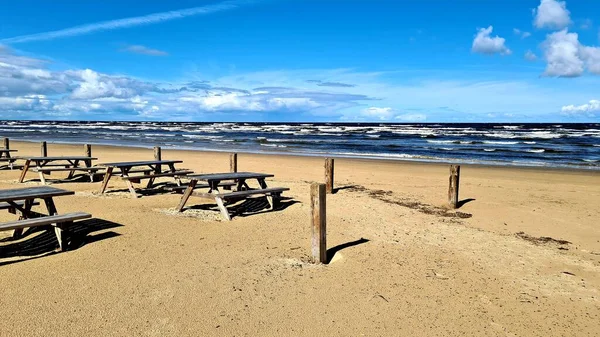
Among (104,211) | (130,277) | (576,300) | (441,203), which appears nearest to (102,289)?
(130,277)

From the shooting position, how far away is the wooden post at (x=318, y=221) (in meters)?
5.48

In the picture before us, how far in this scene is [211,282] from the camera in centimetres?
488

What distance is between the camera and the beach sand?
4.01 metres

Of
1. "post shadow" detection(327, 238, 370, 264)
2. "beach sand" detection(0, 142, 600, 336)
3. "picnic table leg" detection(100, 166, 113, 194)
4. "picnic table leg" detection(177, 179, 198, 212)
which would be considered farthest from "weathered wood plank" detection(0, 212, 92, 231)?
"picnic table leg" detection(100, 166, 113, 194)

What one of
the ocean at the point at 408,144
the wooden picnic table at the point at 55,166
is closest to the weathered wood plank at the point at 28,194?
the wooden picnic table at the point at 55,166

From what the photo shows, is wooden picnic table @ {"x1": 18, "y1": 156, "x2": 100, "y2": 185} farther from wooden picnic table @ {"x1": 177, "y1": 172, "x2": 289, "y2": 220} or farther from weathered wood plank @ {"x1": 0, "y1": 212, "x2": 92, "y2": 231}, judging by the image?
weathered wood plank @ {"x1": 0, "y1": 212, "x2": 92, "y2": 231}

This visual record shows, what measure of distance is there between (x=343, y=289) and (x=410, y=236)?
2629 millimetres

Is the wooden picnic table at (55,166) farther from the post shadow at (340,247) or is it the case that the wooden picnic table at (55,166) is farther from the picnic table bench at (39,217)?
the post shadow at (340,247)

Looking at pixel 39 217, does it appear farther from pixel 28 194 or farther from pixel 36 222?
pixel 36 222

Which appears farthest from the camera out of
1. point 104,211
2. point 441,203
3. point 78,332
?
point 441,203

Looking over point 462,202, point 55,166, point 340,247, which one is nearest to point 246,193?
point 340,247

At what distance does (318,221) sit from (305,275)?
0.71 meters

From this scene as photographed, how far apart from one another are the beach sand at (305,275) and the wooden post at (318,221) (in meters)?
0.20

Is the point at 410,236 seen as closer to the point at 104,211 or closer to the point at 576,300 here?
the point at 576,300
